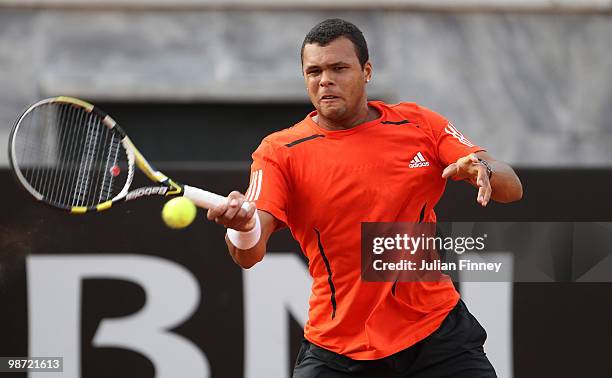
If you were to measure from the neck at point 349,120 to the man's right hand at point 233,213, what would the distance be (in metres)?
0.77

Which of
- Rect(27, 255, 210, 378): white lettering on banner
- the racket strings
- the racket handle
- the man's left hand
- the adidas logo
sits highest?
the racket strings

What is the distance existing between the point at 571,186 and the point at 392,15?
12.8 ft

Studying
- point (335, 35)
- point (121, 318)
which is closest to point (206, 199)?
point (335, 35)

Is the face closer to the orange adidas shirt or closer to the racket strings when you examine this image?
the orange adidas shirt

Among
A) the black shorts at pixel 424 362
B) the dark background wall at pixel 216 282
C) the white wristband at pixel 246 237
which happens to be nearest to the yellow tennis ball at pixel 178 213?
the white wristband at pixel 246 237

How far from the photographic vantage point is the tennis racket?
15.1 ft

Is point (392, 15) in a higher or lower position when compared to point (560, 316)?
higher

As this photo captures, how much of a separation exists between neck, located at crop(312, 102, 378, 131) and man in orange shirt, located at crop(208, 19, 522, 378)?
0.03 m

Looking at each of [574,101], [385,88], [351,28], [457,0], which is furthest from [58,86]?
[351,28]

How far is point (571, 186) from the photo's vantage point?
7.01 m

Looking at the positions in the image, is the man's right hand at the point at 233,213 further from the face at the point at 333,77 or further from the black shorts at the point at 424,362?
the black shorts at the point at 424,362

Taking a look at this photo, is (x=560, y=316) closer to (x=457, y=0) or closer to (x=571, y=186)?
(x=571, y=186)

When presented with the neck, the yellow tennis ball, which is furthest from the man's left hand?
the yellow tennis ball

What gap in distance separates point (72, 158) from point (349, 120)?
2.78 m
